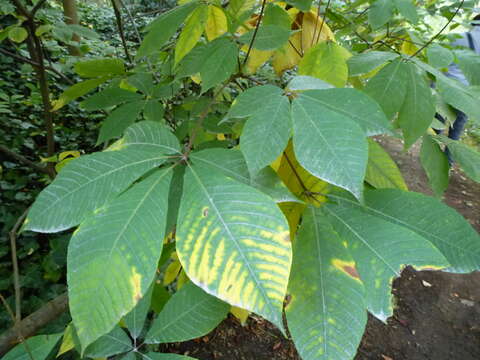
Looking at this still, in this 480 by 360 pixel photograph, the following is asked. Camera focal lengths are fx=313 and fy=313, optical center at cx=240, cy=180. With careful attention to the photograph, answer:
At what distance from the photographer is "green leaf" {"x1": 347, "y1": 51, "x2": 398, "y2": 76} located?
0.71 meters

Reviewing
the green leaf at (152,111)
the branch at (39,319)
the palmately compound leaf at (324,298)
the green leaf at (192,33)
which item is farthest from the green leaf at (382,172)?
the branch at (39,319)

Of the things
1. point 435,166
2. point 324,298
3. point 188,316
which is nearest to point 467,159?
point 435,166

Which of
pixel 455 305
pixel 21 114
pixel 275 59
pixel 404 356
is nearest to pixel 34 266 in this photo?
pixel 21 114

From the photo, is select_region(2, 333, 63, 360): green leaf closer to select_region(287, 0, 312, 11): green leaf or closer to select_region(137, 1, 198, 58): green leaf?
select_region(137, 1, 198, 58): green leaf

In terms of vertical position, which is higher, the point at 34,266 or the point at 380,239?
the point at 380,239

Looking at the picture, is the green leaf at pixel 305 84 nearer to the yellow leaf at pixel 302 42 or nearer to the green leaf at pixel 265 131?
the green leaf at pixel 265 131

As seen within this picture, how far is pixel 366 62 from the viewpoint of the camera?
0.72 m

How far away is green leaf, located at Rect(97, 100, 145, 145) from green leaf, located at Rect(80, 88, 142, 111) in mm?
38

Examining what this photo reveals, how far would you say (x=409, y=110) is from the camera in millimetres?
667

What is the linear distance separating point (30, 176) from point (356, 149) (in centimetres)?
253

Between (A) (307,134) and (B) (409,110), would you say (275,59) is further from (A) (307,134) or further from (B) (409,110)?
(A) (307,134)

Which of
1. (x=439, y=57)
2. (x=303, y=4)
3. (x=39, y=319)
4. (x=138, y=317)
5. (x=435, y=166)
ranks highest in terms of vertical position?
(x=303, y=4)

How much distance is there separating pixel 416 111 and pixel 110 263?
65 cm

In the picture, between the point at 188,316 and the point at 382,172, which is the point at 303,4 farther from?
the point at 188,316
